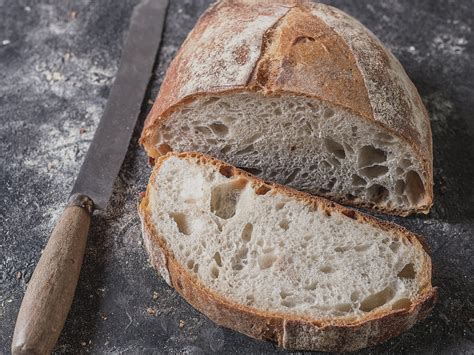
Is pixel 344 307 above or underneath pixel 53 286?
above

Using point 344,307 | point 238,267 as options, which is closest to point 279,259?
point 238,267

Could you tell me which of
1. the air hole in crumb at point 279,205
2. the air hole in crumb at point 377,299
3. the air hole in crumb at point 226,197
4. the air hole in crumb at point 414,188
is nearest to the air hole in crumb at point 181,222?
the air hole in crumb at point 226,197

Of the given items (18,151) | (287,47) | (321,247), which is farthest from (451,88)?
(18,151)

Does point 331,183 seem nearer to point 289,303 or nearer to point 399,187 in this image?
point 399,187

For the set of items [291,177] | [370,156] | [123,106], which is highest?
[370,156]

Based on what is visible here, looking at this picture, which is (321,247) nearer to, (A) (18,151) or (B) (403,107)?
(B) (403,107)

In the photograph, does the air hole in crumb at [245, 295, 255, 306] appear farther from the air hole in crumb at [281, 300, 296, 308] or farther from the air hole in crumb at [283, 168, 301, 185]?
the air hole in crumb at [283, 168, 301, 185]
